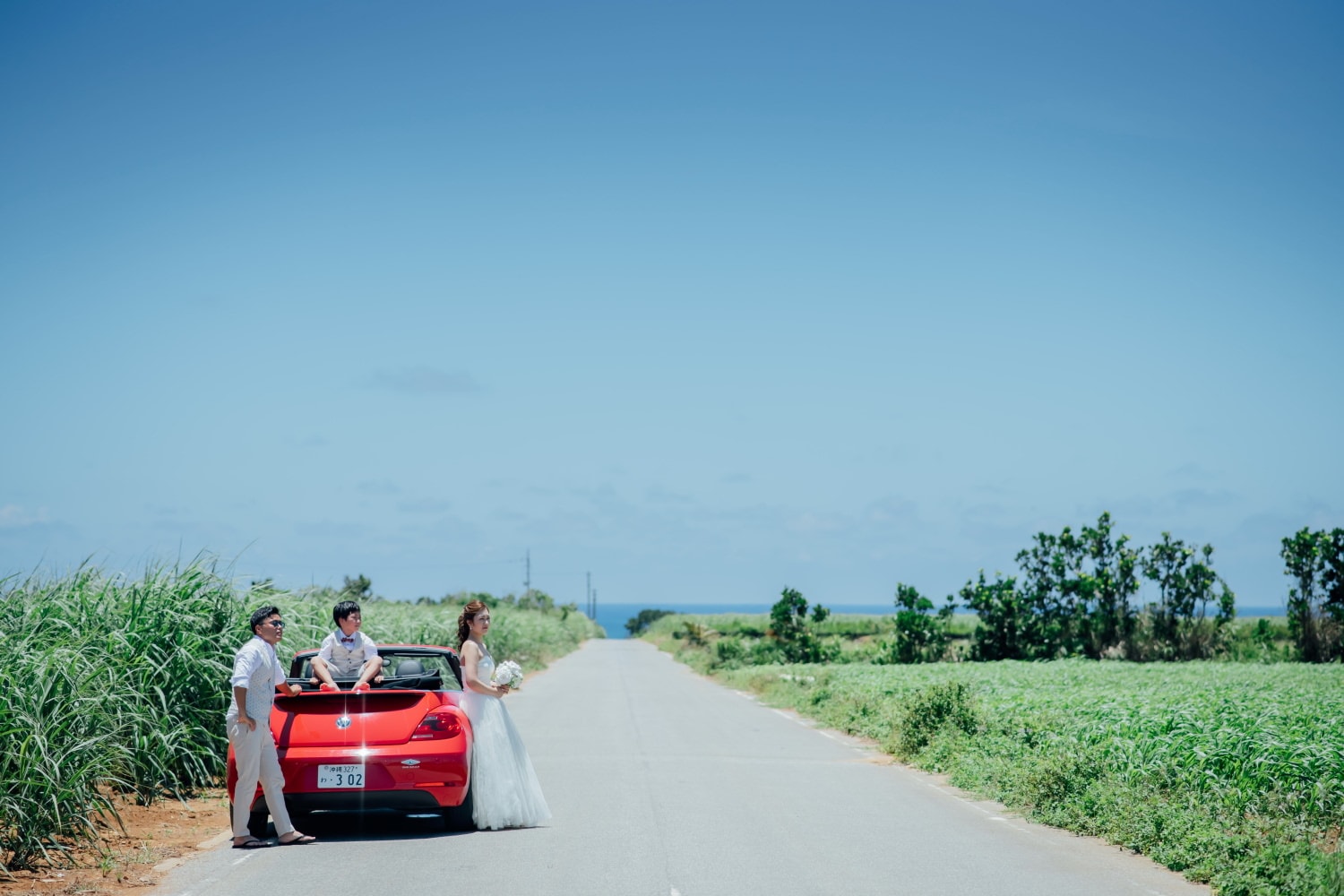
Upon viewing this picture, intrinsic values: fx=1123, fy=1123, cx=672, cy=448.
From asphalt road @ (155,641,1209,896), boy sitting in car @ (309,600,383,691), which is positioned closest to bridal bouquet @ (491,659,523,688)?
boy sitting in car @ (309,600,383,691)

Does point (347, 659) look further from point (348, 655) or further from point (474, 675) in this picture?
point (474, 675)

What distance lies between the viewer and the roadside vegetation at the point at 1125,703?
8.80 metres

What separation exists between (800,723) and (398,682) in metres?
11.6

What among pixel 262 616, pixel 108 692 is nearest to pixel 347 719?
pixel 262 616

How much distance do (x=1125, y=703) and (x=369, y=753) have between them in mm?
10976

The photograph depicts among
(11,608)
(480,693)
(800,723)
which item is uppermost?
(11,608)

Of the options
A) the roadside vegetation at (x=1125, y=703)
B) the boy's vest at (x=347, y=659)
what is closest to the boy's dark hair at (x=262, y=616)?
the boy's vest at (x=347, y=659)

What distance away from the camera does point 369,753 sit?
29.5 ft

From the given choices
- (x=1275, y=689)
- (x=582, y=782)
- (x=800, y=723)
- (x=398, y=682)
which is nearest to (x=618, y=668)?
(x=800, y=723)

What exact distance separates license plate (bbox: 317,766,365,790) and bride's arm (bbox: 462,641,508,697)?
124 centimetres

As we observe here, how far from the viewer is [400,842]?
8992 millimetres

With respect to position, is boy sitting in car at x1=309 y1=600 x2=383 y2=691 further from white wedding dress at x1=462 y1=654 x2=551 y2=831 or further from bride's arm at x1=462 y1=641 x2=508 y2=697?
white wedding dress at x1=462 y1=654 x2=551 y2=831

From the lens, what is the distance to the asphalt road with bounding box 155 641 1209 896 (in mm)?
7488

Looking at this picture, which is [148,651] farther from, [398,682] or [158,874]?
[158,874]
